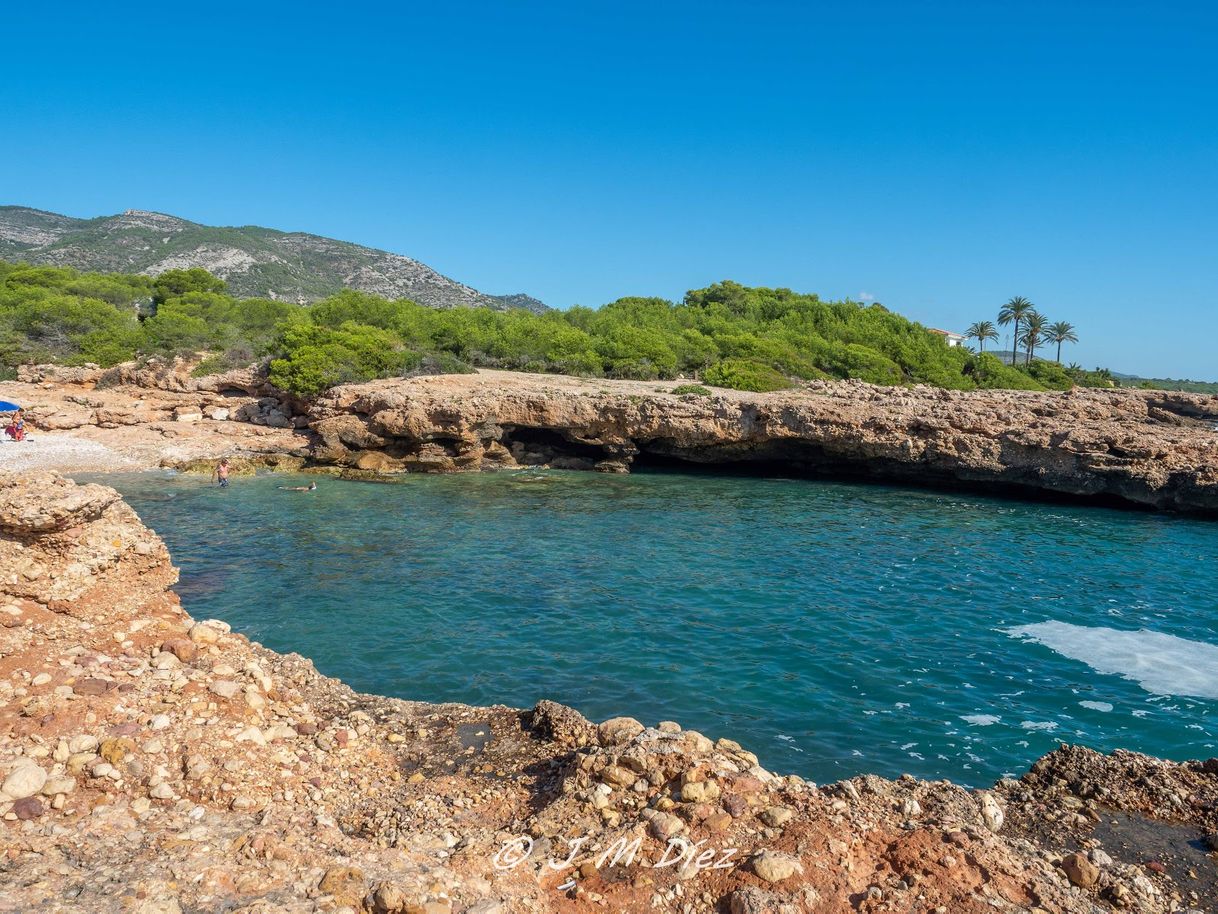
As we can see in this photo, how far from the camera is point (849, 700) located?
9.46 metres

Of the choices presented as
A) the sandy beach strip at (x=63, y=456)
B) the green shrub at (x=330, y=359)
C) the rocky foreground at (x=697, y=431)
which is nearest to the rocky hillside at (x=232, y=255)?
the green shrub at (x=330, y=359)

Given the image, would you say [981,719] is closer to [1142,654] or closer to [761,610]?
[1142,654]

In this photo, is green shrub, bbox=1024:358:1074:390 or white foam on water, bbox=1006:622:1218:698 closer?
white foam on water, bbox=1006:622:1218:698

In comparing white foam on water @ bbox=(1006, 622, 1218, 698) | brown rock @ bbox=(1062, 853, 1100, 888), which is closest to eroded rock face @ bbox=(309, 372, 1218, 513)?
white foam on water @ bbox=(1006, 622, 1218, 698)

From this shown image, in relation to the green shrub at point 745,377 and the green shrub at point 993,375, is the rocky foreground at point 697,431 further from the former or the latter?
the green shrub at point 993,375

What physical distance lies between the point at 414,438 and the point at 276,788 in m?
22.7

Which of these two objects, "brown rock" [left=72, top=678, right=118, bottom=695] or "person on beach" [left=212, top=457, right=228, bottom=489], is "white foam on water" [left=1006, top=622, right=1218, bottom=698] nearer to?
"brown rock" [left=72, top=678, right=118, bottom=695]

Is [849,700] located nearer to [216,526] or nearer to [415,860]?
[415,860]

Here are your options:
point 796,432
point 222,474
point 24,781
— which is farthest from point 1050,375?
point 24,781

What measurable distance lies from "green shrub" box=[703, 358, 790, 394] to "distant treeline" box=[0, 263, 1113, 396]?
0.29ft

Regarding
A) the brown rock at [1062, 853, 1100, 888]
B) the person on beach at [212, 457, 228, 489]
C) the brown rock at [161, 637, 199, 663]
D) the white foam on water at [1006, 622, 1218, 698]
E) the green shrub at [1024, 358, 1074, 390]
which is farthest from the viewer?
the green shrub at [1024, 358, 1074, 390]

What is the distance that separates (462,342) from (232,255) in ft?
256

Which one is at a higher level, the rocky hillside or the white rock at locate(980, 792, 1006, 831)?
the rocky hillside

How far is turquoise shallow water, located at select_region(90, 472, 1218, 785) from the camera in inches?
356
